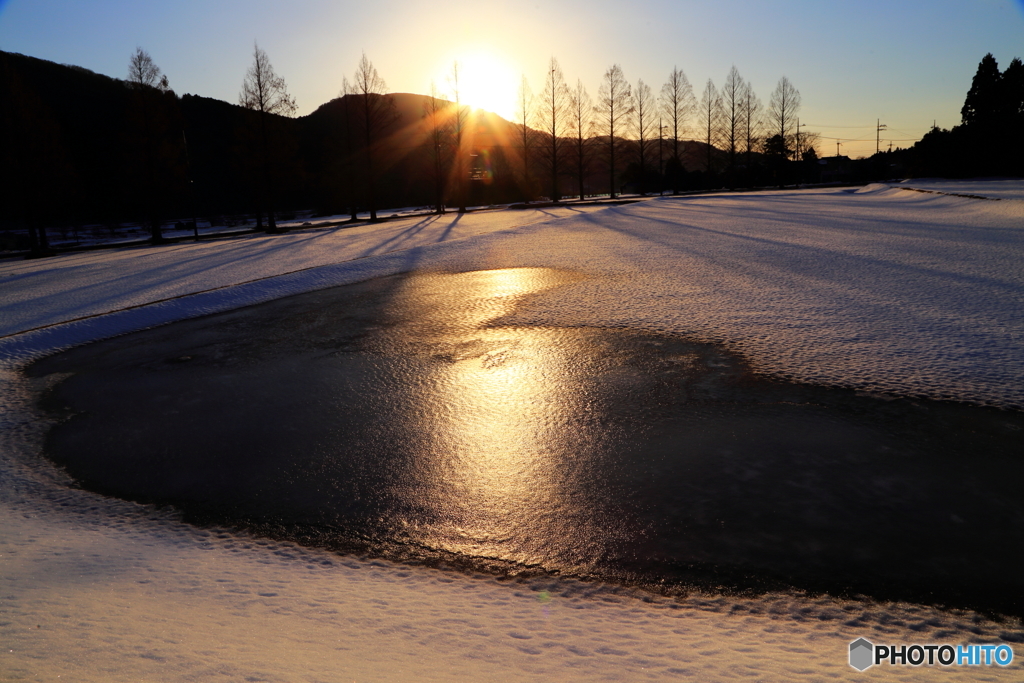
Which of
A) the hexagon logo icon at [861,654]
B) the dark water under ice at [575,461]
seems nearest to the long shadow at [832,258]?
the dark water under ice at [575,461]

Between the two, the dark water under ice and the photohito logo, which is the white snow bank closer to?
the dark water under ice

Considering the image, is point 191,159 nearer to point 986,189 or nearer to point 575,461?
point 575,461

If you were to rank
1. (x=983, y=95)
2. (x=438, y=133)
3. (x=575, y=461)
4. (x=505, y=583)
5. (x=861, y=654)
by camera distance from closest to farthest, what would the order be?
1. (x=861, y=654)
2. (x=505, y=583)
3. (x=575, y=461)
4. (x=438, y=133)
5. (x=983, y=95)

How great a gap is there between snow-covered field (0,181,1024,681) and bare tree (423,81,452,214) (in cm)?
2766

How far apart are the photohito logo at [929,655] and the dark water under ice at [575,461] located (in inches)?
15.9

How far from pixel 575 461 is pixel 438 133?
38.7 m

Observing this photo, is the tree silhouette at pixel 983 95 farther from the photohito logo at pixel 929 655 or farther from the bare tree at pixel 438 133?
the photohito logo at pixel 929 655

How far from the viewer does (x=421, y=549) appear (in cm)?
388

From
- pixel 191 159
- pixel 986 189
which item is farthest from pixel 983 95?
pixel 191 159

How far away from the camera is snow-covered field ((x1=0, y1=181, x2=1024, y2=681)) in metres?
2.71

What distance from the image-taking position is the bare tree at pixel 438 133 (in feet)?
132

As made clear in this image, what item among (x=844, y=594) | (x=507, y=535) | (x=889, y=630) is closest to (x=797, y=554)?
(x=844, y=594)

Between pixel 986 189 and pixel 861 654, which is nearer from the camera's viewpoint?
pixel 861 654

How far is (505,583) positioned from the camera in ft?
11.4
